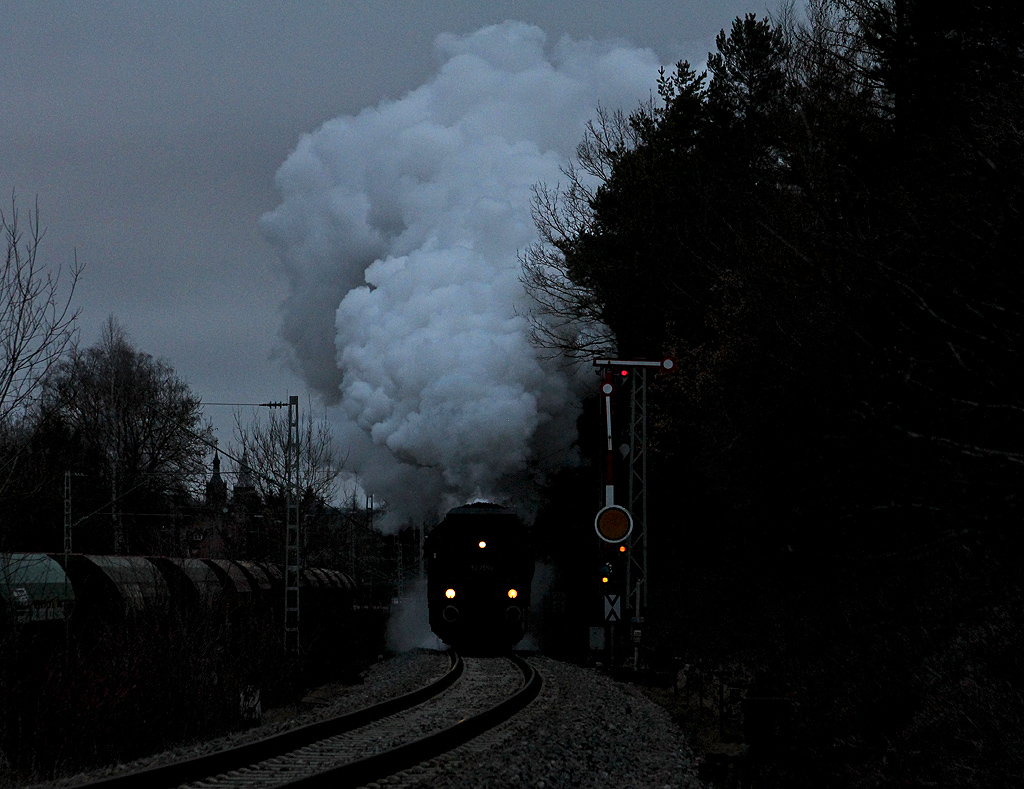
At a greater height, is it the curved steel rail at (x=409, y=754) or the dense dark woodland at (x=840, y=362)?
the dense dark woodland at (x=840, y=362)

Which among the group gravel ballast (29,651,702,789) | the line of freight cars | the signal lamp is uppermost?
the signal lamp

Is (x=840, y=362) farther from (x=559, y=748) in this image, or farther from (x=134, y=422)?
(x=134, y=422)

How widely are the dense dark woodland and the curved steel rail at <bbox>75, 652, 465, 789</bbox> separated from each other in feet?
13.7

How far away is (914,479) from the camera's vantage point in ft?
33.1

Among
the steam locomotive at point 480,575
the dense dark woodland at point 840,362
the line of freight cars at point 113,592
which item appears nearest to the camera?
the dense dark woodland at point 840,362

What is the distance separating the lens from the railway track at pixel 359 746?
8.12m

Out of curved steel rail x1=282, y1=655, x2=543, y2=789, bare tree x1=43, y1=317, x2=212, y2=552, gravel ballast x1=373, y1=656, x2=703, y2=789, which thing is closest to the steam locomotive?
gravel ballast x1=373, y1=656, x2=703, y2=789

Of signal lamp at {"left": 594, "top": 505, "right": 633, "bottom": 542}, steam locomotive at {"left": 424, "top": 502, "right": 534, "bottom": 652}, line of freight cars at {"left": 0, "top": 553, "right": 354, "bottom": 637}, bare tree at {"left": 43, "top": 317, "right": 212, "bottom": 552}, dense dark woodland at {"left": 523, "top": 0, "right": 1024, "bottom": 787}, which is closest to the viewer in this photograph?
dense dark woodland at {"left": 523, "top": 0, "right": 1024, "bottom": 787}

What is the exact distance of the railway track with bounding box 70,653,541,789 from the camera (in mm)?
8117

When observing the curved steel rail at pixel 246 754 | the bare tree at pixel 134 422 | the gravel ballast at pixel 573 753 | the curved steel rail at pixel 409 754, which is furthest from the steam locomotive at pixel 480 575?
the bare tree at pixel 134 422

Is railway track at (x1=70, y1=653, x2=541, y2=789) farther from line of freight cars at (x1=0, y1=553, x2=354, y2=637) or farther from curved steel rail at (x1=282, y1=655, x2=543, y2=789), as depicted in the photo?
line of freight cars at (x1=0, y1=553, x2=354, y2=637)

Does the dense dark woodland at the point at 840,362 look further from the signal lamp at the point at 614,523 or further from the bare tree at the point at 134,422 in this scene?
the bare tree at the point at 134,422

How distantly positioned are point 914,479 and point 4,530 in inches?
432

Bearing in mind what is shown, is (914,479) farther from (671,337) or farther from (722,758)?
(671,337)
